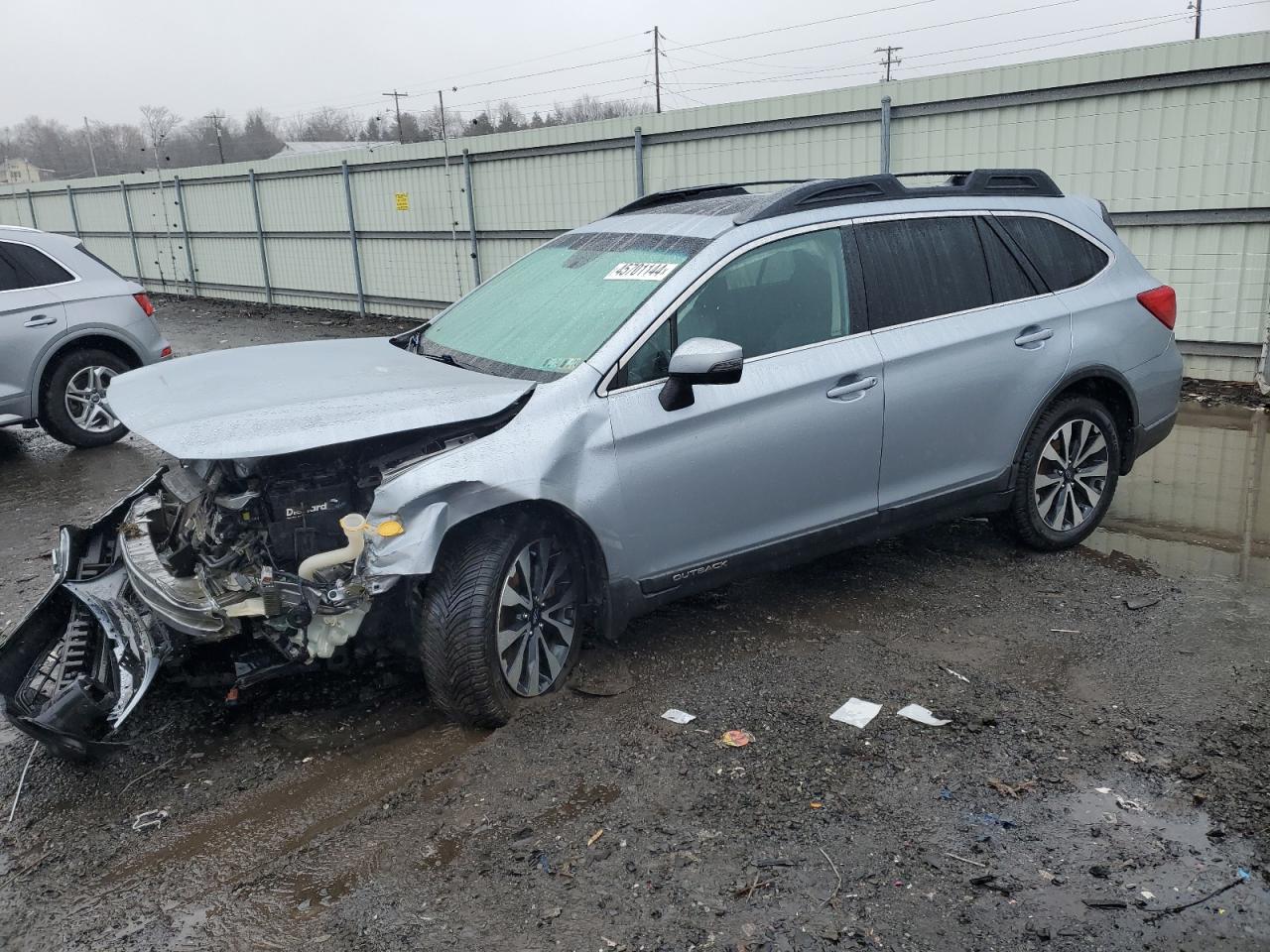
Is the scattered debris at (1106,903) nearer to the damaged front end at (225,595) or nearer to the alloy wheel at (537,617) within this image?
the alloy wheel at (537,617)

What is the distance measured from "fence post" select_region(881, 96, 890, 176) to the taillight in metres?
5.16

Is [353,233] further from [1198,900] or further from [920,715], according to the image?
[1198,900]

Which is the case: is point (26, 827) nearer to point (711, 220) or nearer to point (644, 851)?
point (644, 851)

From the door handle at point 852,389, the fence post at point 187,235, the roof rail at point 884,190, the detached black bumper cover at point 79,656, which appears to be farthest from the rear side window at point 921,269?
the fence post at point 187,235

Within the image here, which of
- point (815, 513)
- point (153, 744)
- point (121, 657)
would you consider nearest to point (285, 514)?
point (121, 657)

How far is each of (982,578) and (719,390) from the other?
Answer: 1971 mm

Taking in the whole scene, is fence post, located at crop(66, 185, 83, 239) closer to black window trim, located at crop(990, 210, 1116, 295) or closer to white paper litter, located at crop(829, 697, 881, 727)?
black window trim, located at crop(990, 210, 1116, 295)

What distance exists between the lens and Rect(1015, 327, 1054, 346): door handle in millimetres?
4781

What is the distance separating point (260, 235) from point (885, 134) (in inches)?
511

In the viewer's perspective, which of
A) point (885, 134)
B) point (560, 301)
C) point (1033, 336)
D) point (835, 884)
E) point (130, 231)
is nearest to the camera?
point (835, 884)

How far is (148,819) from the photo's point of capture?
3303mm

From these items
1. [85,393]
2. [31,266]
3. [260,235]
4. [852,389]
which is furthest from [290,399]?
[260,235]

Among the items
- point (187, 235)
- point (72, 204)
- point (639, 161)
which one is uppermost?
point (639, 161)

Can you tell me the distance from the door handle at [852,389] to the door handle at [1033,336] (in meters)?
0.95
